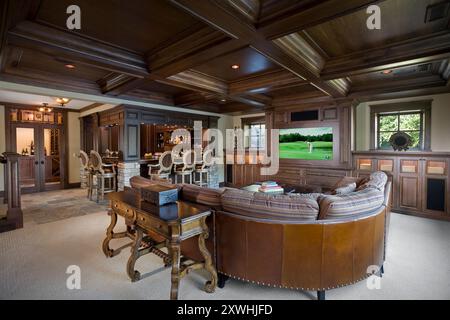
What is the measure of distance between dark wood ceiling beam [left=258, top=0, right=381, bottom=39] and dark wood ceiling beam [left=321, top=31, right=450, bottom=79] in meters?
1.53

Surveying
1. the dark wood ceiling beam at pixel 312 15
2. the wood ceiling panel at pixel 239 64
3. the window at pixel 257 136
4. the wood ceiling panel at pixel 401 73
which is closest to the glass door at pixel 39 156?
the wood ceiling panel at pixel 239 64

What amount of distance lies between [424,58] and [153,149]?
865 centimetres

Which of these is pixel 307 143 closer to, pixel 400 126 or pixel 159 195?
pixel 400 126

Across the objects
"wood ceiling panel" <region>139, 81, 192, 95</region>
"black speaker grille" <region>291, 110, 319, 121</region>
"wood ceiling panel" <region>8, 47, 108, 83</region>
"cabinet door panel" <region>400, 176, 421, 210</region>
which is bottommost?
"cabinet door panel" <region>400, 176, 421, 210</region>

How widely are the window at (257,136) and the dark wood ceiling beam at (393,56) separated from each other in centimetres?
408

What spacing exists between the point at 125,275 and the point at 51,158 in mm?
6738

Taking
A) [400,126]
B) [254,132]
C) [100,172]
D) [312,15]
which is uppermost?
[312,15]

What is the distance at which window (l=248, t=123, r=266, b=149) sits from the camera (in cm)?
778

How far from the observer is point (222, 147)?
26.8 feet

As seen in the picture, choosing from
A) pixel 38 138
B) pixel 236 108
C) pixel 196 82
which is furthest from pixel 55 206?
pixel 236 108

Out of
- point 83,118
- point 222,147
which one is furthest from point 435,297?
point 83,118

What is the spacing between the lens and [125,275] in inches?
95.6

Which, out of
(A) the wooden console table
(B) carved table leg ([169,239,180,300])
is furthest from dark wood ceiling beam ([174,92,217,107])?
(B) carved table leg ([169,239,180,300])

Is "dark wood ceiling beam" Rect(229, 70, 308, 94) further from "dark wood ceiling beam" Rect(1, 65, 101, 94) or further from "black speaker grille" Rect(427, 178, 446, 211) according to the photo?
"black speaker grille" Rect(427, 178, 446, 211)
